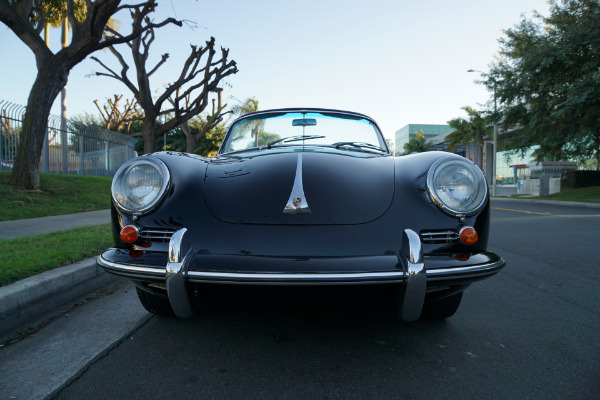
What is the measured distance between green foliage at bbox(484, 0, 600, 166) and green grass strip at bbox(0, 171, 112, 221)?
14.8m

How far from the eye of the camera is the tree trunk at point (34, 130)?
914cm

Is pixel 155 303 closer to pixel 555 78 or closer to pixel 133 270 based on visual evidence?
pixel 133 270

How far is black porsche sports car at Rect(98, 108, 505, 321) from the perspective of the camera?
191 cm

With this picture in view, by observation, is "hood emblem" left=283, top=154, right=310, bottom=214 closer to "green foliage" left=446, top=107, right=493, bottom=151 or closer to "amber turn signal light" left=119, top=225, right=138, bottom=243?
"amber turn signal light" left=119, top=225, right=138, bottom=243

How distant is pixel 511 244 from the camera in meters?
5.86

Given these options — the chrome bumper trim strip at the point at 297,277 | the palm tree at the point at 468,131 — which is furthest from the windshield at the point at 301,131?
the palm tree at the point at 468,131

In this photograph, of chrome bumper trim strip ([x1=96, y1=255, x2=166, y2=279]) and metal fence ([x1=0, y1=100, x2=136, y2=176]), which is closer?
chrome bumper trim strip ([x1=96, y1=255, x2=166, y2=279])

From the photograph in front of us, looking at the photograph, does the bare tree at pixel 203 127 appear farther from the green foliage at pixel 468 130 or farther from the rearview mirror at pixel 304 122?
the green foliage at pixel 468 130

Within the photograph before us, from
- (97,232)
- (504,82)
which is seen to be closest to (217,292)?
(97,232)

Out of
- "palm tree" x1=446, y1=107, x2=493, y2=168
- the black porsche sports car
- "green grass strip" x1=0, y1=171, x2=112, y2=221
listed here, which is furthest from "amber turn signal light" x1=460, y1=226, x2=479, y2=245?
"palm tree" x1=446, y1=107, x2=493, y2=168

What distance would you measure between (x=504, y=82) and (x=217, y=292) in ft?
68.7

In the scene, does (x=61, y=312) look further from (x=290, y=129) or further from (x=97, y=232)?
(x=97, y=232)

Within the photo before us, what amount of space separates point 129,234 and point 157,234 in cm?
14

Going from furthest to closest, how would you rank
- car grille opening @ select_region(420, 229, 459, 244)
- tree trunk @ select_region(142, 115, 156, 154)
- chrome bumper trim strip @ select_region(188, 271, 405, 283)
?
tree trunk @ select_region(142, 115, 156, 154), car grille opening @ select_region(420, 229, 459, 244), chrome bumper trim strip @ select_region(188, 271, 405, 283)
